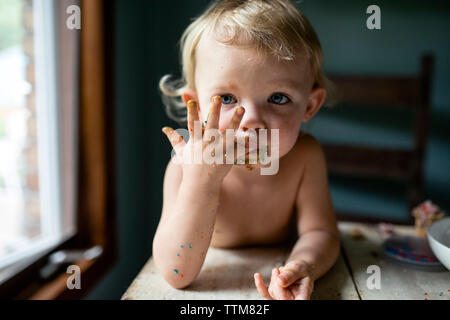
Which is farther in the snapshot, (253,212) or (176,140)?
(253,212)

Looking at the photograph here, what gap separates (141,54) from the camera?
116 cm

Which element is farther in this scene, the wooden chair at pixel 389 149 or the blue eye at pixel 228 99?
the wooden chair at pixel 389 149

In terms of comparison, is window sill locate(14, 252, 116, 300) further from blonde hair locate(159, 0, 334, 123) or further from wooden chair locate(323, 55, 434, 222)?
wooden chair locate(323, 55, 434, 222)

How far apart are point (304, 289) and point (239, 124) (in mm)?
201

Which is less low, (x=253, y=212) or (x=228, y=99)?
(x=228, y=99)

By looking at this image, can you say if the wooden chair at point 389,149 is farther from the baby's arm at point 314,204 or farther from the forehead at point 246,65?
the forehead at point 246,65

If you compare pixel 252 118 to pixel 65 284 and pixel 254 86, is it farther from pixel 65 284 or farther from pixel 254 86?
pixel 65 284

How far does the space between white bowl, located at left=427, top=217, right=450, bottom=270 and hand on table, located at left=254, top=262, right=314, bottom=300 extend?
0.56 feet

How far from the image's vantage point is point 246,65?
44cm

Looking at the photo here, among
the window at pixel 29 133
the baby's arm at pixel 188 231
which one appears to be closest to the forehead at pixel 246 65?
the baby's arm at pixel 188 231

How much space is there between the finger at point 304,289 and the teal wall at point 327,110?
2.13ft

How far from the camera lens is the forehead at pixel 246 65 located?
0.44 meters

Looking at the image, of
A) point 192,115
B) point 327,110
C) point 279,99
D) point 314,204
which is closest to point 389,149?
point 327,110
